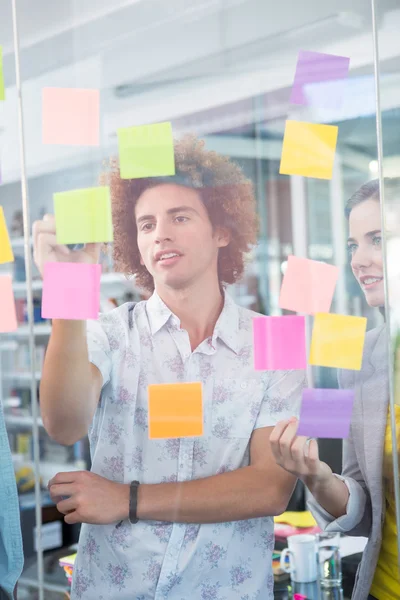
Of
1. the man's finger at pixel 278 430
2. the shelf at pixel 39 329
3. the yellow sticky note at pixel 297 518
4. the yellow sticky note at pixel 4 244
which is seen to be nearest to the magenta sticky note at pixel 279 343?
the man's finger at pixel 278 430

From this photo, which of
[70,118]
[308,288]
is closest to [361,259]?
[308,288]

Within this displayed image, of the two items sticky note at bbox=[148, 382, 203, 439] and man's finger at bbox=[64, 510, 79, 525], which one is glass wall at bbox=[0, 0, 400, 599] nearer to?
man's finger at bbox=[64, 510, 79, 525]

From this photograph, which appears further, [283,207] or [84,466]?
[283,207]

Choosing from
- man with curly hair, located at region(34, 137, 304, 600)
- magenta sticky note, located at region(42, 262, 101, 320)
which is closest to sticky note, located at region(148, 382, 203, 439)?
man with curly hair, located at region(34, 137, 304, 600)

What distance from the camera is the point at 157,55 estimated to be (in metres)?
1.59

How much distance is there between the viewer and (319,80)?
159 centimetres

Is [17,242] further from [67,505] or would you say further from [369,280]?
[369,280]

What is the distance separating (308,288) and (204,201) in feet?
1.04

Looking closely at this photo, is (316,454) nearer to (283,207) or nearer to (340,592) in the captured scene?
(340,592)

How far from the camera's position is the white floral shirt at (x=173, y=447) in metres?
1.44

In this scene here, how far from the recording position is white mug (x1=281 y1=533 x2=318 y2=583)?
171cm

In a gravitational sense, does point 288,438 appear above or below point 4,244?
below

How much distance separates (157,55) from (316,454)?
101cm

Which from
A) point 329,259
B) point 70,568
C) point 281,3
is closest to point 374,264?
point 329,259
